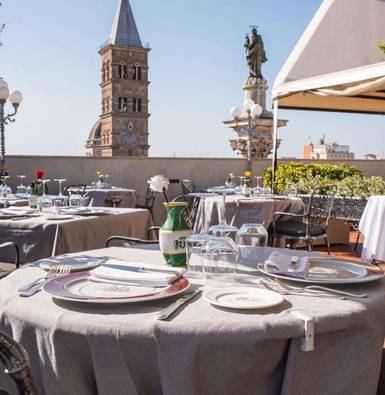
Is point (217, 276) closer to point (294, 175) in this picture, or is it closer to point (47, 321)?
point (47, 321)

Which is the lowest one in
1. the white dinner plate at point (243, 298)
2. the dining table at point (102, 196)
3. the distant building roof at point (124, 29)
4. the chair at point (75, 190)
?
the dining table at point (102, 196)

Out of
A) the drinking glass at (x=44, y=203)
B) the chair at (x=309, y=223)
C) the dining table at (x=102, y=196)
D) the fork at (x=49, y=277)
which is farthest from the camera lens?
the dining table at (x=102, y=196)

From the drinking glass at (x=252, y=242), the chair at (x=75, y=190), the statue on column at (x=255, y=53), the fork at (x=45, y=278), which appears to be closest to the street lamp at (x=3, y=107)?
the chair at (x=75, y=190)

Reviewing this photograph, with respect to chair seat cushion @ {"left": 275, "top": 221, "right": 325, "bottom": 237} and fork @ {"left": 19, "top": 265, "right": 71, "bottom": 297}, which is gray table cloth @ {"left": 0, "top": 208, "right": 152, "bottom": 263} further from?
chair seat cushion @ {"left": 275, "top": 221, "right": 325, "bottom": 237}

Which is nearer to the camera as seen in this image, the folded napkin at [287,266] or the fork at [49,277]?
the fork at [49,277]

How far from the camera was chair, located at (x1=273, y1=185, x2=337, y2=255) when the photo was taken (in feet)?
15.1

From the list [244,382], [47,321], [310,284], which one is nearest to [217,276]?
[310,284]

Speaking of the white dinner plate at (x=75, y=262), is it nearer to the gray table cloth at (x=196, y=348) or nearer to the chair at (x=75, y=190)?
the gray table cloth at (x=196, y=348)

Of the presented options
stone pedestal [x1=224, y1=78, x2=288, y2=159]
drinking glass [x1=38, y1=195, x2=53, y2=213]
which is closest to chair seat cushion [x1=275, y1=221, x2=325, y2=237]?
drinking glass [x1=38, y1=195, x2=53, y2=213]

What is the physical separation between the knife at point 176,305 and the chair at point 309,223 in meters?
3.33

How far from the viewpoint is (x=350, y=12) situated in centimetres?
768

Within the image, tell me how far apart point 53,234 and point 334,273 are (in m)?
1.89

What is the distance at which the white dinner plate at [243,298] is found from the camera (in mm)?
1104

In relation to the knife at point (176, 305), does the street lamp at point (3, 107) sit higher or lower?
higher
